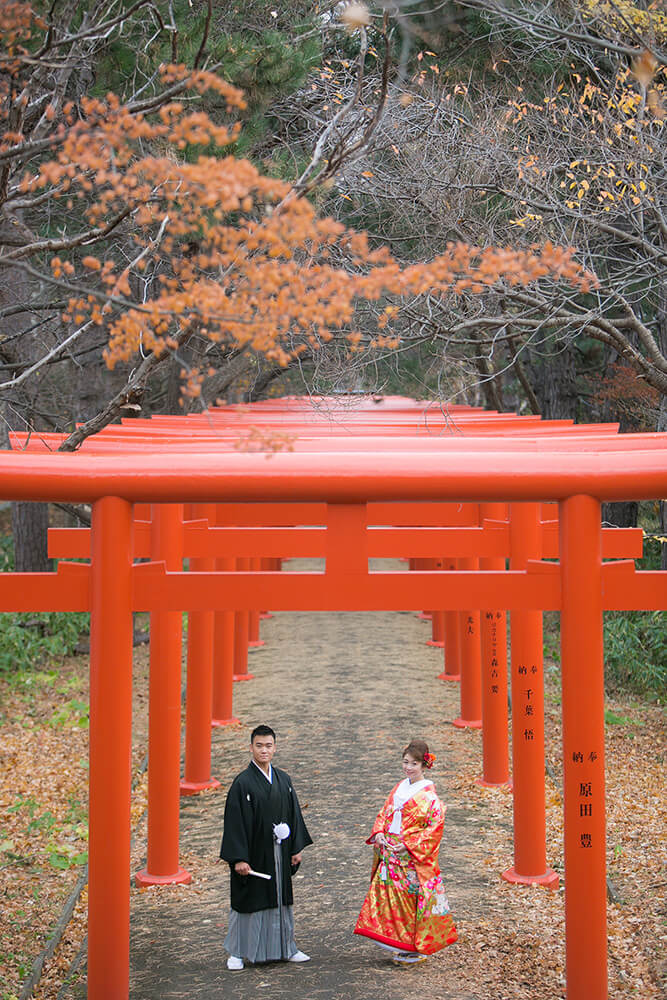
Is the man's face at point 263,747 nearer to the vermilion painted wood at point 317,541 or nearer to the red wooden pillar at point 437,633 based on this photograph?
the vermilion painted wood at point 317,541

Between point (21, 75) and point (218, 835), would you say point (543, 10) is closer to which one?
point (21, 75)

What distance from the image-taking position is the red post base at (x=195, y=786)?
30.3ft

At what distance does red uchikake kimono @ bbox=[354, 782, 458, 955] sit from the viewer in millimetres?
5543

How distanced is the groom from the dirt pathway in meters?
0.18

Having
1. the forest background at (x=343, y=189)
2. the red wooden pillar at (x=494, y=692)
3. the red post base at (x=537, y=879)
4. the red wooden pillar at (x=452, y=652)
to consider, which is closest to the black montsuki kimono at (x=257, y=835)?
the red post base at (x=537, y=879)

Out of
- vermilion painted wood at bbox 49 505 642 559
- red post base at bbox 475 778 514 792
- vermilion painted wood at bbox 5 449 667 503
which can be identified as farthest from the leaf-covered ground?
vermilion painted wood at bbox 5 449 667 503

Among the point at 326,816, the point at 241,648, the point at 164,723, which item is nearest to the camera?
the point at 164,723

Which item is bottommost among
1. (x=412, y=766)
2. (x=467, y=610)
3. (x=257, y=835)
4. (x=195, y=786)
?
(x=195, y=786)

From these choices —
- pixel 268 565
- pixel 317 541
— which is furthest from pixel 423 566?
pixel 317 541

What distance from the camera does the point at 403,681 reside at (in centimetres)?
1375

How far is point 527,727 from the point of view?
685cm

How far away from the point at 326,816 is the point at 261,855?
3046 mm

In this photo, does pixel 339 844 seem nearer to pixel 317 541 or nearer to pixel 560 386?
pixel 317 541

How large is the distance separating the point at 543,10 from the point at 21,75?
6.40 metres
